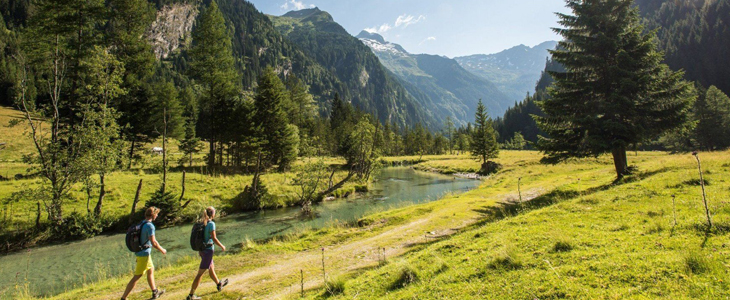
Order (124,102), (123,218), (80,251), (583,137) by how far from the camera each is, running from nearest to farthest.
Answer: (80,251)
(583,137)
(123,218)
(124,102)

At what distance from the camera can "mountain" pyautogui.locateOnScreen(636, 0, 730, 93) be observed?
12581 centimetres

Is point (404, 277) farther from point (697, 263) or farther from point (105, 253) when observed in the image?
point (105, 253)

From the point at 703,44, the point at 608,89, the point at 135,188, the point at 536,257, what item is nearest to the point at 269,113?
the point at 135,188

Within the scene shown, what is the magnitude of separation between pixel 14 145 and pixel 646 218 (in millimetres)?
74593

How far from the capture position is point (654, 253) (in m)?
5.87

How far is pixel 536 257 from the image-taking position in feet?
22.9

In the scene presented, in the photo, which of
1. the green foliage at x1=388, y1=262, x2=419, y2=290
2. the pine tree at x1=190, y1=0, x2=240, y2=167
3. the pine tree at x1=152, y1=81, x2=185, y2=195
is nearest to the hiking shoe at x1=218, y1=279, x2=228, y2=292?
the green foliage at x1=388, y1=262, x2=419, y2=290

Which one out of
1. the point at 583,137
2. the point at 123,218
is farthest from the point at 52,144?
the point at 583,137

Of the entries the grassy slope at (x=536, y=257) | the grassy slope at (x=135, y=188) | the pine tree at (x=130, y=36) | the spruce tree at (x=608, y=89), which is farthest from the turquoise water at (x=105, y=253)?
the spruce tree at (x=608, y=89)

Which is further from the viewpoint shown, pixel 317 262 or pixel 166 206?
pixel 166 206

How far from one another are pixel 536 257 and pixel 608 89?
18.1 metres

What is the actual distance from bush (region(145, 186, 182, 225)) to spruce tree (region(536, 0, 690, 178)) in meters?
28.4

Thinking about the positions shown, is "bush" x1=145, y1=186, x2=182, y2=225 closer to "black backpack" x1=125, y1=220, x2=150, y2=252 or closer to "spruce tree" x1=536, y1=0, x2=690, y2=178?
"black backpack" x1=125, y1=220, x2=150, y2=252

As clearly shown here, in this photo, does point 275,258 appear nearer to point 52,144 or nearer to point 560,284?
point 560,284
